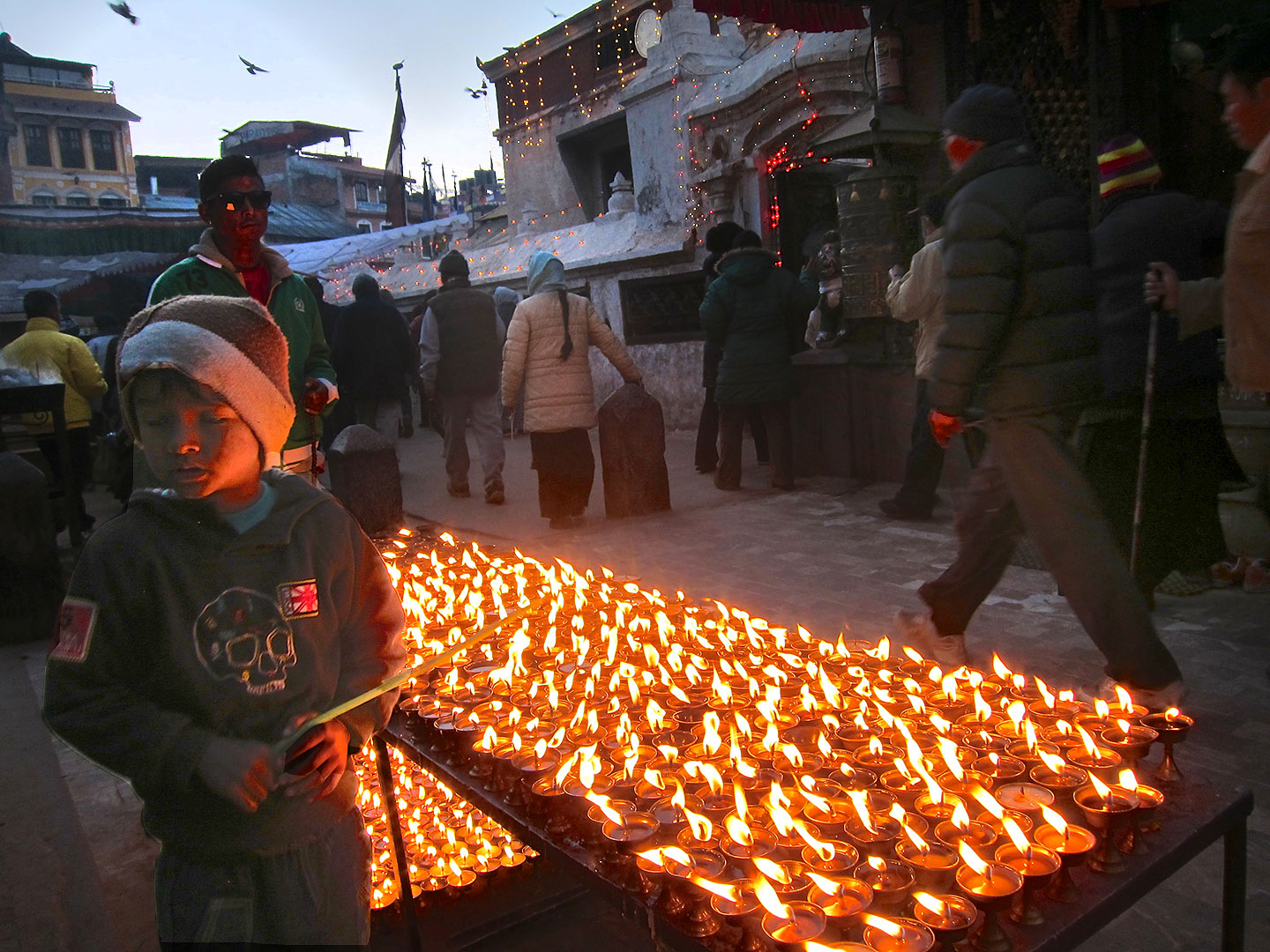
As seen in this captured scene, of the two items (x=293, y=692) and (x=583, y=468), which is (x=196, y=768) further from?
(x=583, y=468)

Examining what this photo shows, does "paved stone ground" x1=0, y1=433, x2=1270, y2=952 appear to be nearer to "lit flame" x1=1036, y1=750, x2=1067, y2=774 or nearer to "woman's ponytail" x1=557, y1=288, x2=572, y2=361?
"lit flame" x1=1036, y1=750, x2=1067, y2=774

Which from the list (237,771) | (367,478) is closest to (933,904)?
(237,771)

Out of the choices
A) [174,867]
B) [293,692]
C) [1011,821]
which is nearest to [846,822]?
[1011,821]

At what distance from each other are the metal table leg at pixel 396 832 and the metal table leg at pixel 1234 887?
5.86 ft

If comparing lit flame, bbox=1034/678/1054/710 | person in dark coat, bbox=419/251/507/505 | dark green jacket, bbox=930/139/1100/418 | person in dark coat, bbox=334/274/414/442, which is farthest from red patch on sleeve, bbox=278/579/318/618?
person in dark coat, bbox=334/274/414/442

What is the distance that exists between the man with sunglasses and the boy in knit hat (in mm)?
1795

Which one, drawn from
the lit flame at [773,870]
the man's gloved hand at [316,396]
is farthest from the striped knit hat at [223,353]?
the man's gloved hand at [316,396]

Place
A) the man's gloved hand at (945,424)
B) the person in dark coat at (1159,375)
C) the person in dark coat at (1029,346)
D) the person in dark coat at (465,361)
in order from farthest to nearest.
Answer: the person in dark coat at (465,361) < the person in dark coat at (1159,375) < the man's gloved hand at (945,424) < the person in dark coat at (1029,346)

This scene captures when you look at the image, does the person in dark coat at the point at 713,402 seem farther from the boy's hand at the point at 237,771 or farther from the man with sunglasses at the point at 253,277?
the boy's hand at the point at 237,771

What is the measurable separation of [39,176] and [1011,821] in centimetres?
5272

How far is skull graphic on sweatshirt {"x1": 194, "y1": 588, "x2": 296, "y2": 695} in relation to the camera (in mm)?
1647

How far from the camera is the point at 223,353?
67.1 inches

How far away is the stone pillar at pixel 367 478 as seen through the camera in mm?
7633

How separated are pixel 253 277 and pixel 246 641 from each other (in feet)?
8.31
